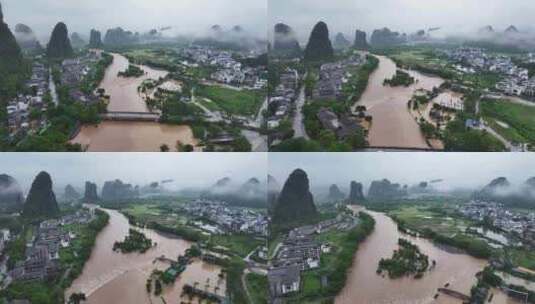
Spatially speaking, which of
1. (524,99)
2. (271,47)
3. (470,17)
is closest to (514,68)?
(524,99)

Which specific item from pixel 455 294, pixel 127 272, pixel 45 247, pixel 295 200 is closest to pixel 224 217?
pixel 295 200

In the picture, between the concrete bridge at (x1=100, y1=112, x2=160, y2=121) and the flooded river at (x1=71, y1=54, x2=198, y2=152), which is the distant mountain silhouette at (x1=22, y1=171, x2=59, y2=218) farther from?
the concrete bridge at (x1=100, y1=112, x2=160, y2=121)

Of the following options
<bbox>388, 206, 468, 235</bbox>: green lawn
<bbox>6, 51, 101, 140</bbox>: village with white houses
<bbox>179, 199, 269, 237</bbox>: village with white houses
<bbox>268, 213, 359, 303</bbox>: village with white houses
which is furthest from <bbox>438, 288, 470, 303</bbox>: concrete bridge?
<bbox>6, 51, 101, 140</bbox>: village with white houses

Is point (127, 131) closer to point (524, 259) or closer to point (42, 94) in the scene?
point (42, 94)

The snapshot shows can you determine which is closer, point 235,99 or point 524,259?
point 524,259

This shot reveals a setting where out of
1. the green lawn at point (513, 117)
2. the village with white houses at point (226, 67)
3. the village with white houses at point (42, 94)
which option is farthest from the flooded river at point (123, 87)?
the green lawn at point (513, 117)

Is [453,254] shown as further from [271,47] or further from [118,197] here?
[118,197]
